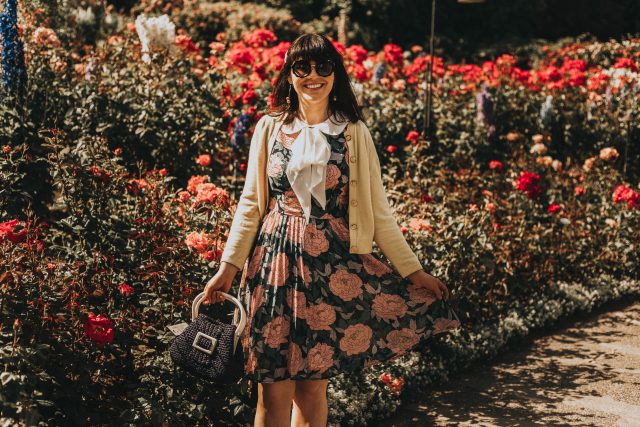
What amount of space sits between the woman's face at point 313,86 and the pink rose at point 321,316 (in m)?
0.67

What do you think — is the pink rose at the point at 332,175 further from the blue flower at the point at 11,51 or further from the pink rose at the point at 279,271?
the blue flower at the point at 11,51

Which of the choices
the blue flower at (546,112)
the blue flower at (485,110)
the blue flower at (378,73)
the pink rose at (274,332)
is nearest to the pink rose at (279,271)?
the pink rose at (274,332)

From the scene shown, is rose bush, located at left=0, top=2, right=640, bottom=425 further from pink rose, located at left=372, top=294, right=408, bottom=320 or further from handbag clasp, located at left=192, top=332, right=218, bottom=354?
handbag clasp, located at left=192, top=332, right=218, bottom=354

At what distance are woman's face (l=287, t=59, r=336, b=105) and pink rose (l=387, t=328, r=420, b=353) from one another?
0.80 meters

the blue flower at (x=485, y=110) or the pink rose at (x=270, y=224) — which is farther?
the blue flower at (x=485, y=110)

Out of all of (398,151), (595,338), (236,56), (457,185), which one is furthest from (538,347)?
(236,56)

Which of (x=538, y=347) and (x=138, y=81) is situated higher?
(x=138, y=81)

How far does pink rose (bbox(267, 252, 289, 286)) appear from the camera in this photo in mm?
2430

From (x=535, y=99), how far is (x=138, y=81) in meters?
3.68

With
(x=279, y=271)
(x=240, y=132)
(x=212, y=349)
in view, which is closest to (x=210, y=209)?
(x=279, y=271)

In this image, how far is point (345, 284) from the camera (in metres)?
2.48

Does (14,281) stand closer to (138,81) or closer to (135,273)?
(135,273)

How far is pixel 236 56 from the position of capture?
5.37 metres

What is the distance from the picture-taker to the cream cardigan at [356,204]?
2.48 meters
